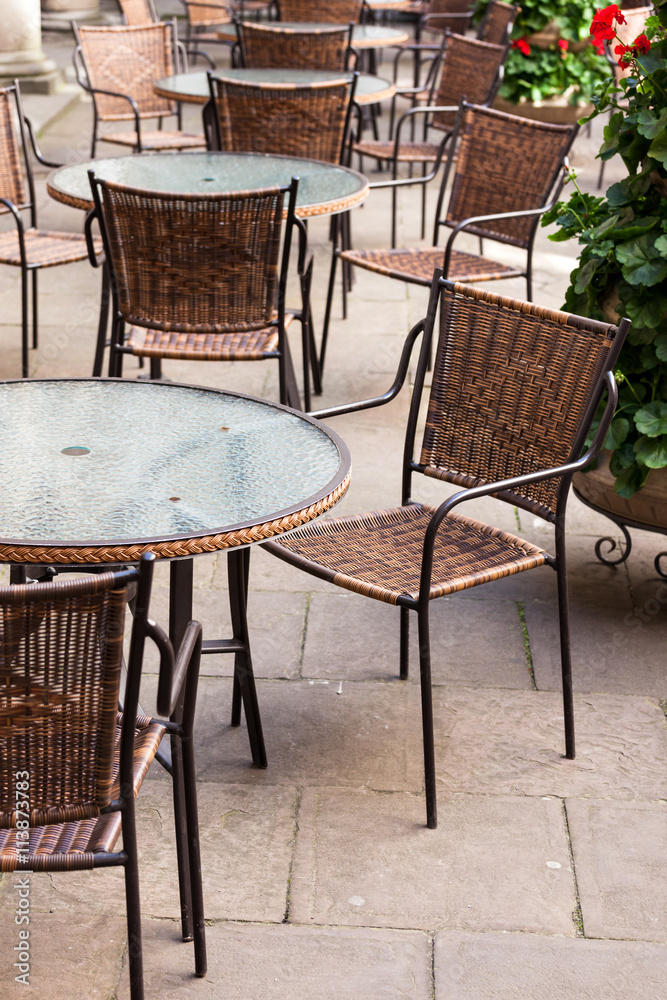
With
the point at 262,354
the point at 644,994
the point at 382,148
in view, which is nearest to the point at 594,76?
the point at 382,148

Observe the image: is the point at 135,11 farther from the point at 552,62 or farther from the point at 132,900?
the point at 132,900

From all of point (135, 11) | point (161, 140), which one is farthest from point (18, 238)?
point (135, 11)

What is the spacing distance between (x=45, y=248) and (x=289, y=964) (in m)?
3.24

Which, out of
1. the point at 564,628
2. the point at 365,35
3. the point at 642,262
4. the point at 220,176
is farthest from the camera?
the point at 365,35

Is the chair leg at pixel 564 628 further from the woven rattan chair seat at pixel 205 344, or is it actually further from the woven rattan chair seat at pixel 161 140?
the woven rattan chair seat at pixel 161 140

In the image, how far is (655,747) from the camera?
2.69 meters

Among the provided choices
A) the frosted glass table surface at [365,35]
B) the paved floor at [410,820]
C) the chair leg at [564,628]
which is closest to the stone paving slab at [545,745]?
the paved floor at [410,820]

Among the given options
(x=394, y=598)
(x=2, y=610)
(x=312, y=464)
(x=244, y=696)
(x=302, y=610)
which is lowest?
(x=302, y=610)

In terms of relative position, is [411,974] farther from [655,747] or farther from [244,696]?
[655,747]

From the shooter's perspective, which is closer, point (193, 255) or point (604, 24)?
point (604, 24)

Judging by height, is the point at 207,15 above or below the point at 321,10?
below

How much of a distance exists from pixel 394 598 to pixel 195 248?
4.57ft

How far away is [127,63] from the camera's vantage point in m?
6.36

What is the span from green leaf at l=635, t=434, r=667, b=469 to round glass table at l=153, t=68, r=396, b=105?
3.44 m
